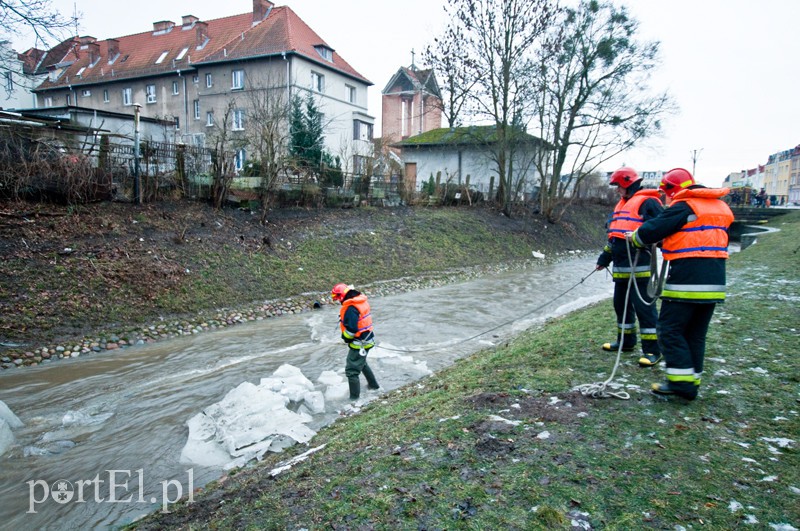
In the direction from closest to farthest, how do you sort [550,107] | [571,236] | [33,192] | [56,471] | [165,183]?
[56,471]
[33,192]
[165,183]
[550,107]
[571,236]

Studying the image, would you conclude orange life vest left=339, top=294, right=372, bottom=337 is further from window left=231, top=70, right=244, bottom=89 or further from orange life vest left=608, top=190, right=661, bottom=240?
window left=231, top=70, right=244, bottom=89

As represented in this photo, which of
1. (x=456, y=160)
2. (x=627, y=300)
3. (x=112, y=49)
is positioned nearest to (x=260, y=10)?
(x=112, y=49)

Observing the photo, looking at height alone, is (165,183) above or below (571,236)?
above

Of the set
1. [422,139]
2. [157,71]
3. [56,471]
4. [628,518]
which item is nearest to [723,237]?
[628,518]

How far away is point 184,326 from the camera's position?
37.8 ft

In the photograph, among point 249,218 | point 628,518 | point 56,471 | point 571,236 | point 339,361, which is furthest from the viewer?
point 571,236

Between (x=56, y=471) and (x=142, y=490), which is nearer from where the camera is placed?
(x=142, y=490)

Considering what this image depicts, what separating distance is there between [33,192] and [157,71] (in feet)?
104

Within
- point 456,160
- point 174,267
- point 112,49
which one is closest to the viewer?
point 174,267

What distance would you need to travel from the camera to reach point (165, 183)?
650 inches

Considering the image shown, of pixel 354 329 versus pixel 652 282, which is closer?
pixel 652 282

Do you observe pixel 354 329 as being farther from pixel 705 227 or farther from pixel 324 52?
pixel 324 52

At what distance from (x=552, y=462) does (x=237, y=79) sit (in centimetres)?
3857

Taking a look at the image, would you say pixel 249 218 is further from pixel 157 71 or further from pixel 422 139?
pixel 157 71
